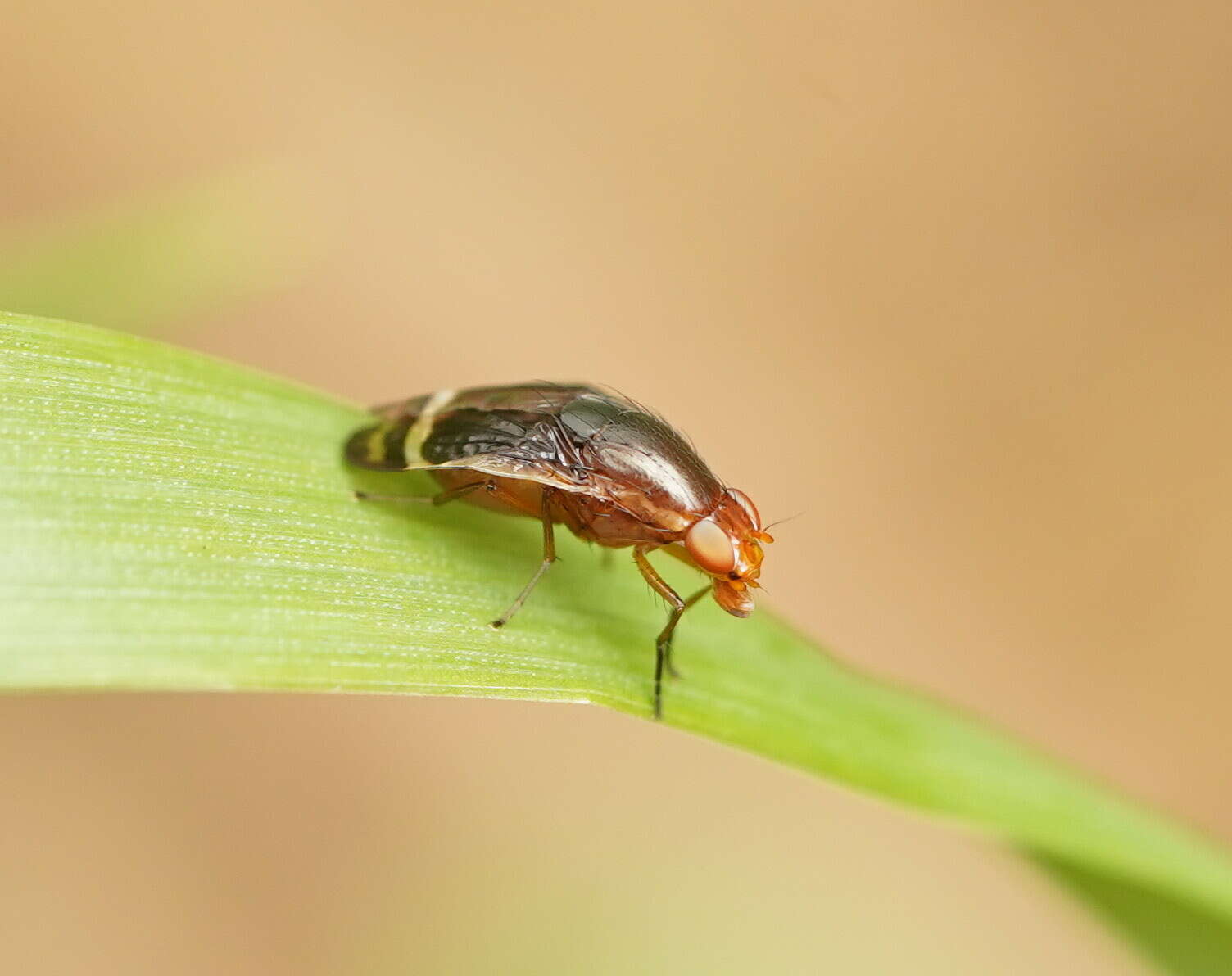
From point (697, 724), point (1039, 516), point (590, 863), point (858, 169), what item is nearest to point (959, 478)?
point (1039, 516)

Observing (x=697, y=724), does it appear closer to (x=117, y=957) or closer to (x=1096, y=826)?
(x=1096, y=826)

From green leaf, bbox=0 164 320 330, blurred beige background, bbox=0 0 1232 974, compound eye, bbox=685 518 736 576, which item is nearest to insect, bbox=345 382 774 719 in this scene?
compound eye, bbox=685 518 736 576

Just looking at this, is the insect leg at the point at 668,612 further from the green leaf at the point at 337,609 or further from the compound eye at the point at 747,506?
the compound eye at the point at 747,506

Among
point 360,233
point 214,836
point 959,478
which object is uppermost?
point 360,233

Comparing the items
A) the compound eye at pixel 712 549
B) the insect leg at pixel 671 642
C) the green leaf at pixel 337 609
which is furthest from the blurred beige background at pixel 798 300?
the compound eye at pixel 712 549

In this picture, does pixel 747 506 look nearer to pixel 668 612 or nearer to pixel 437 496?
pixel 668 612

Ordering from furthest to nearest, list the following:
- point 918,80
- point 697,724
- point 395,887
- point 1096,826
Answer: point 918,80 → point 395,887 → point 1096,826 → point 697,724

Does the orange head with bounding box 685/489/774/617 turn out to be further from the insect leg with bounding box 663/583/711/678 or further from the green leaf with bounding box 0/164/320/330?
the green leaf with bounding box 0/164/320/330
